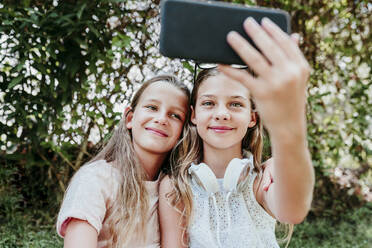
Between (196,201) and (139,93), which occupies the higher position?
(139,93)

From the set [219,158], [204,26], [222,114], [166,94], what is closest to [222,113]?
[222,114]

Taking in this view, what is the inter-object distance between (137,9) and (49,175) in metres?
1.52

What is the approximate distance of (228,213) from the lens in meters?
1.87

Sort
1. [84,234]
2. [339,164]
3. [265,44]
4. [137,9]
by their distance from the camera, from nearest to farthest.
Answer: [265,44]
[84,234]
[137,9]
[339,164]

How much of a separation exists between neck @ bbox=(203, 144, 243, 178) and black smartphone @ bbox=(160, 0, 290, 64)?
0.96 metres

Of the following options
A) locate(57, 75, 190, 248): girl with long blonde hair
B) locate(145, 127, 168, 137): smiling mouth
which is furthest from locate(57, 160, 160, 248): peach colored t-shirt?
locate(145, 127, 168, 137): smiling mouth

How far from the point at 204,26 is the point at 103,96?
203 cm

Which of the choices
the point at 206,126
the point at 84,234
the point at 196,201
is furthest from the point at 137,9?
the point at 84,234

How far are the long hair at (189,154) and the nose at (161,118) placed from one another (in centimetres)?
13

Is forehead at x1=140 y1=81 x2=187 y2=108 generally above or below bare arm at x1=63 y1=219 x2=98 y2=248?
above

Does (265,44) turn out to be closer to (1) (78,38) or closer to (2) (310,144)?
(1) (78,38)

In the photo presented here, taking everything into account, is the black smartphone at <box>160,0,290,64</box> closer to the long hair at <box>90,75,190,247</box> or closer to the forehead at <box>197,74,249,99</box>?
the forehead at <box>197,74,249,99</box>

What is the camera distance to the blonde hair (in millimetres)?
1918

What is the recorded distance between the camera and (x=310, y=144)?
10.9 feet
